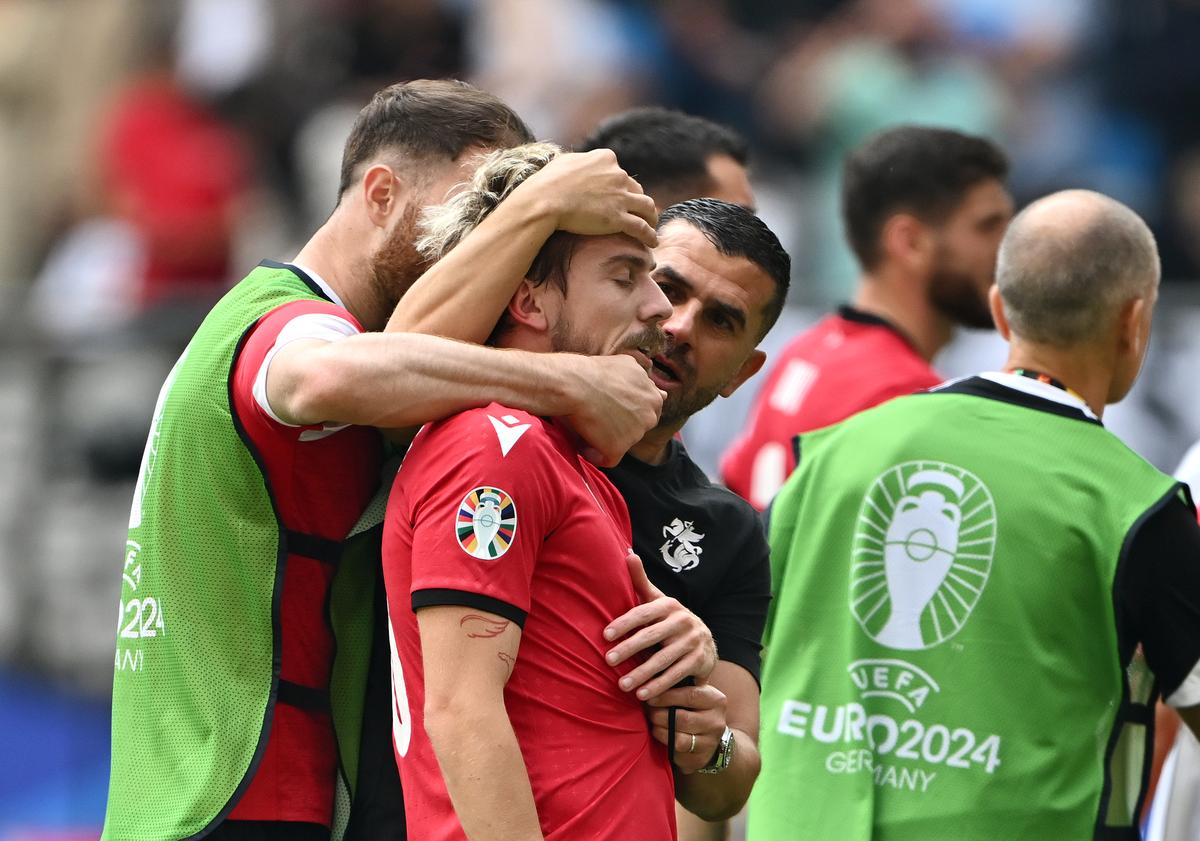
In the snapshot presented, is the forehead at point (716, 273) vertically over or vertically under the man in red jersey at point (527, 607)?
over

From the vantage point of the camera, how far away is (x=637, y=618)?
301 centimetres

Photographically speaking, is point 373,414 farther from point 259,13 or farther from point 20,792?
point 259,13

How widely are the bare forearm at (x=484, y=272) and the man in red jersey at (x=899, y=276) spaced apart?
249cm

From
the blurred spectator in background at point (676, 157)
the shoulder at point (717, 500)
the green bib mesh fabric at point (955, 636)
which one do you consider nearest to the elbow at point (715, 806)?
the shoulder at point (717, 500)

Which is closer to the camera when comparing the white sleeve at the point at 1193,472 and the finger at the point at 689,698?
the finger at the point at 689,698

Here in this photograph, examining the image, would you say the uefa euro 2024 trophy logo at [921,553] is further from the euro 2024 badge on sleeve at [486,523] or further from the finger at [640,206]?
the euro 2024 badge on sleeve at [486,523]

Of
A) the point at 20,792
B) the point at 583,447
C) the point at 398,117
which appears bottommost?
the point at 20,792

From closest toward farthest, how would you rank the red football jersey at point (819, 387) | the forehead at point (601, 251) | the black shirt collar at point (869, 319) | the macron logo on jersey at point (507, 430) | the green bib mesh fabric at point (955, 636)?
1. the macron logo on jersey at point (507, 430)
2. the forehead at point (601, 251)
3. the green bib mesh fabric at point (955, 636)
4. the red football jersey at point (819, 387)
5. the black shirt collar at point (869, 319)

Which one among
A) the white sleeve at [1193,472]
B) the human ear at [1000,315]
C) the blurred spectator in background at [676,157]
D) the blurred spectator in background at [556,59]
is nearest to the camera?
the human ear at [1000,315]

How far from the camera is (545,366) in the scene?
9.95ft

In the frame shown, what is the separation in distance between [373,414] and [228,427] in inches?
16.3

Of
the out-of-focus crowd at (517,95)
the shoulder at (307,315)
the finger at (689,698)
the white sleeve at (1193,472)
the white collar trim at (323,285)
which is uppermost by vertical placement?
the out-of-focus crowd at (517,95)

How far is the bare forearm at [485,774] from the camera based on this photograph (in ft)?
9.07

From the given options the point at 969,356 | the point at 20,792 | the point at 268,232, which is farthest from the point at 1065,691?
the point at 268,232
